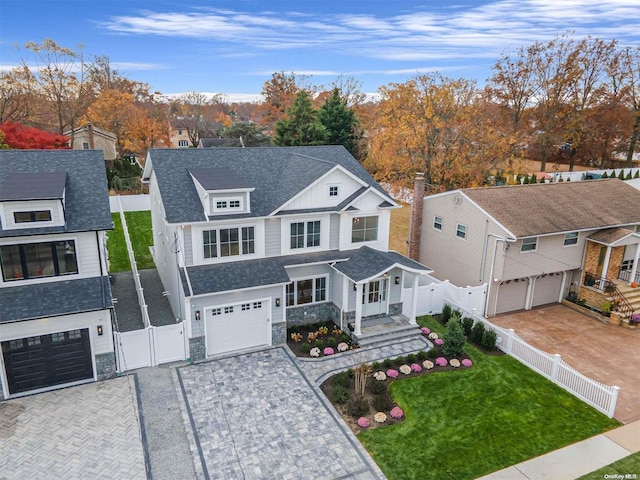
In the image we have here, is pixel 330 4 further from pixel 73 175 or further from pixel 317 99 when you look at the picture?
pixel 317 99

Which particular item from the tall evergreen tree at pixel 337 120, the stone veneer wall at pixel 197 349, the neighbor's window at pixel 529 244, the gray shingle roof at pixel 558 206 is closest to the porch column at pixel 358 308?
the stone veneer wall at pixel 197 349

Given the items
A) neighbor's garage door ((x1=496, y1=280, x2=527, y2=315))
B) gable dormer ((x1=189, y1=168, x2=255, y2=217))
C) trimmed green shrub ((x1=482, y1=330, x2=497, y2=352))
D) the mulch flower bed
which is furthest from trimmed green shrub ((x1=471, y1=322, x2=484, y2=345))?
gable dormer ((x1=189, y1=168, x2=255, y2=217))

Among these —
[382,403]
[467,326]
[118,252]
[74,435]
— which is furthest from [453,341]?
[118,252]

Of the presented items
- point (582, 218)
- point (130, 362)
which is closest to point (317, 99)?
point (582, 218)

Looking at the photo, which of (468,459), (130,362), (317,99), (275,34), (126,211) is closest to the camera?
(468,459)

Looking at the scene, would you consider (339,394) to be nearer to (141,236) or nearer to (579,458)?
(579,458)

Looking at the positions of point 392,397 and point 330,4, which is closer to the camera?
point 392,397
